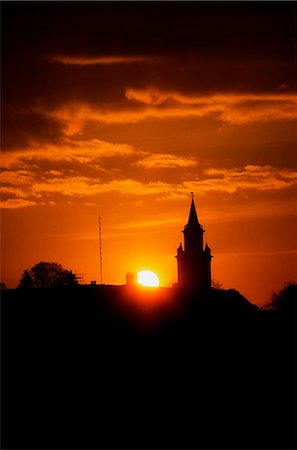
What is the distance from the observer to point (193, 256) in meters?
92.4

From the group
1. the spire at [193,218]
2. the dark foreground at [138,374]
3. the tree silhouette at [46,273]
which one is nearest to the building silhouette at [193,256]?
the spire at [193,218]

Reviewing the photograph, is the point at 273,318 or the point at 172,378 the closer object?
the point at 172,378

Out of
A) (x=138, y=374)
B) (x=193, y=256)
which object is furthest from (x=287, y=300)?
(x=138, y=374)

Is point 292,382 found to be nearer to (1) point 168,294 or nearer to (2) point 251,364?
(2) point 251,364

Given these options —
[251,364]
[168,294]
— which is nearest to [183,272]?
[168,294]

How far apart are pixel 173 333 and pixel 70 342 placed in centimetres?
575

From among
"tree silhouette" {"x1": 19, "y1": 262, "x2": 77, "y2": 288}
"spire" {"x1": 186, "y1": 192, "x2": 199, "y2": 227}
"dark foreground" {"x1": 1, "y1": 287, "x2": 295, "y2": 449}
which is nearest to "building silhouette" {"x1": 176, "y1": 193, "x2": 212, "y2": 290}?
"spire" {"x1": 186, "y1": 192, "x2": 199, "y2": 227}

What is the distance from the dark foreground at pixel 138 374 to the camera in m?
26.1

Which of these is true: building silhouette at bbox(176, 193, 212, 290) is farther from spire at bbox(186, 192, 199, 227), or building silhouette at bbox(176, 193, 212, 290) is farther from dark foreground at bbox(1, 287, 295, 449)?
dark foreground at bbox(1, 287, 295, 449)

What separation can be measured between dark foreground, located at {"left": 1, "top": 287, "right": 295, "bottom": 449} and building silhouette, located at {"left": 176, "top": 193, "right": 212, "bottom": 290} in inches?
2056

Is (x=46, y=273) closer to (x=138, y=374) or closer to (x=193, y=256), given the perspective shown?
(x=193, y=256)

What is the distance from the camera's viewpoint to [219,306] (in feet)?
131

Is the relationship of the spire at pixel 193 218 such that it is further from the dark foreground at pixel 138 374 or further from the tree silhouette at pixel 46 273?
the dark foreground at pixel 138 374

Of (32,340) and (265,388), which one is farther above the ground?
(32,340)
